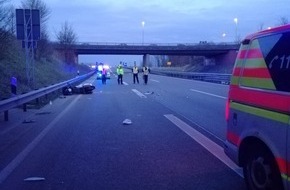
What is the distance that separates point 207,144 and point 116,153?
193 centimetres

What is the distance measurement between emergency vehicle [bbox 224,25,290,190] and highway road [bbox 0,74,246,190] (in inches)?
31.5

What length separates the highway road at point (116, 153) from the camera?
6719 millimetres

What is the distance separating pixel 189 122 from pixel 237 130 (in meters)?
7.35

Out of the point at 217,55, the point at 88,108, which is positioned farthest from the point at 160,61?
the point at 88,108

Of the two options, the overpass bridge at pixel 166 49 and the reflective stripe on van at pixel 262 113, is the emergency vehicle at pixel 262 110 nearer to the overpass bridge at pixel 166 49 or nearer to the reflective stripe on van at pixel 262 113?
the reflective stripe on van at pixel 262 113

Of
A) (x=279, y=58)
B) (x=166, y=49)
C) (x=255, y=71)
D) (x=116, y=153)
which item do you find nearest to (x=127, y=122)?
(x=116, y=153)

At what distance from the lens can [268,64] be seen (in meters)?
5.23

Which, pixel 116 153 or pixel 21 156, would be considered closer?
pixel 21 156

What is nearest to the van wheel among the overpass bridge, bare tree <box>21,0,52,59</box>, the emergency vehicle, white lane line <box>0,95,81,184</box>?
the emergency vehicle

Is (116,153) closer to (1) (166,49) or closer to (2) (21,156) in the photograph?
(2) (21,156)

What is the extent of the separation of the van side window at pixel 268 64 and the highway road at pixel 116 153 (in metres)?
1.56

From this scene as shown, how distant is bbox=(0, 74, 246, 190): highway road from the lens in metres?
6.72

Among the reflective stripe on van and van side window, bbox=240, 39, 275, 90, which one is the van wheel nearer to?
the reflective stripe on van

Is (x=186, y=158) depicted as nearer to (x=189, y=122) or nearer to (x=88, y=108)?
(x=189, y=122)
